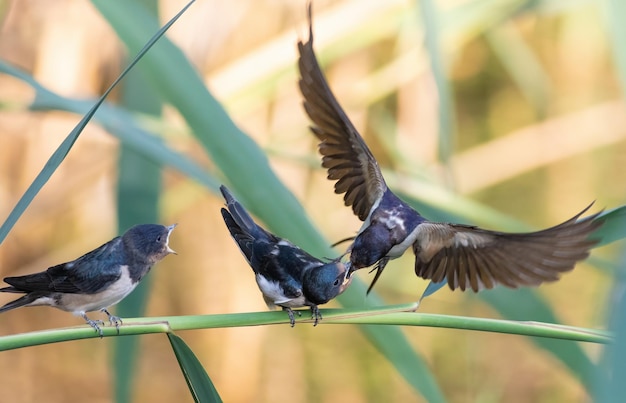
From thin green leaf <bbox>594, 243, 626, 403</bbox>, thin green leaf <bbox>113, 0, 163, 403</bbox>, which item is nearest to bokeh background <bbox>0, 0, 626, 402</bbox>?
thin green leaf <bbox>113, 0, 163, 403</bbox>

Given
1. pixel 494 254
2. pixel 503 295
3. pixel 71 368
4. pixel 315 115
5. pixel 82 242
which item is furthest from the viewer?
pixel 71 368

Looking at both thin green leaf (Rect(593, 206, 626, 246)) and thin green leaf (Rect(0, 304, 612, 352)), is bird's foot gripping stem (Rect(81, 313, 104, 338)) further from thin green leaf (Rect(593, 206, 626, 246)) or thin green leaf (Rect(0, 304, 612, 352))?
thin green leaf (Rect(593, 206, 626, 246))

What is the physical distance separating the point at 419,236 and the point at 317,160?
53 cm

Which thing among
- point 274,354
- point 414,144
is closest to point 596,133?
point 414,144

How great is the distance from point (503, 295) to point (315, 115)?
1.41 feet

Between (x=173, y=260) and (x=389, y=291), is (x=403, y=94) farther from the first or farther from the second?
(x=173, y=260)

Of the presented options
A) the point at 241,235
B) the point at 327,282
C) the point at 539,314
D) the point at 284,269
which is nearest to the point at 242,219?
the point at 241,235

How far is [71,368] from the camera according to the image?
3010 millimetres

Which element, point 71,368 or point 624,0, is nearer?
point 624,0

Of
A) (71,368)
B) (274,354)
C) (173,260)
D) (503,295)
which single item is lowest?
(503,295)

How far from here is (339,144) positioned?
1201 mm

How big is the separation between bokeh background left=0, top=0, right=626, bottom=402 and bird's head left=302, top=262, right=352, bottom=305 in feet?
1.89

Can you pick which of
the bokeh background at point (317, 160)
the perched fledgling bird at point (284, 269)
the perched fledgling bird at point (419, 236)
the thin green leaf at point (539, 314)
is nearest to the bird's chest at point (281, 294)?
the perched fledgling bird at point (284, 269)

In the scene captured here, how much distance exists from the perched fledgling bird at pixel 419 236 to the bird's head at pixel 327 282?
22 millimetres
